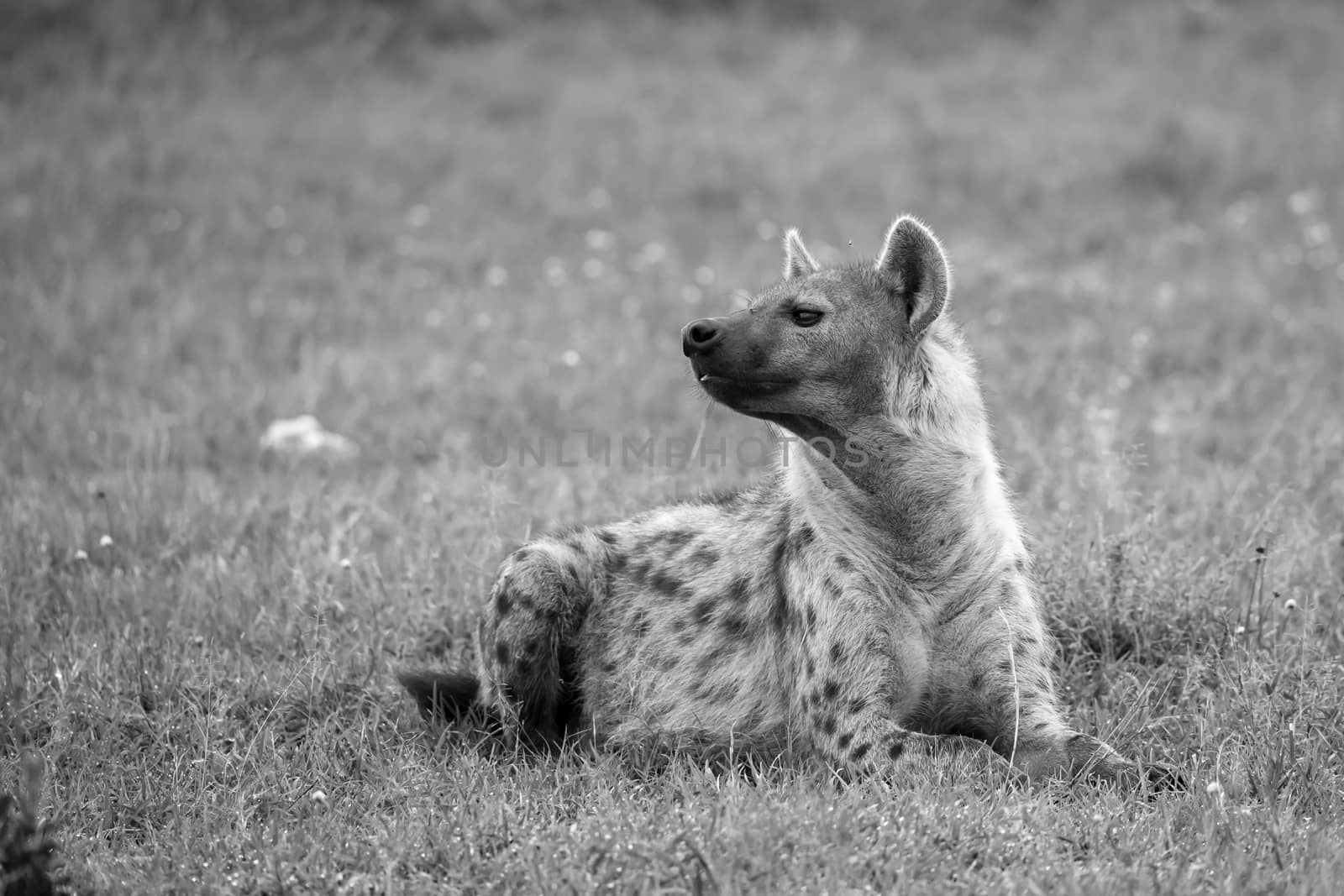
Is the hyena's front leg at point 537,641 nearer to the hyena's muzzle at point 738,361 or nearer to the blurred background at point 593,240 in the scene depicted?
the blurred background at point 593,240

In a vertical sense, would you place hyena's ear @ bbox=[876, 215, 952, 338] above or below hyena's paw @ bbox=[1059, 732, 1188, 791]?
above

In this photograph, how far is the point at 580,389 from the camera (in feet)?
25.8

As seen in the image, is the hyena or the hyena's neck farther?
the hyena's neck

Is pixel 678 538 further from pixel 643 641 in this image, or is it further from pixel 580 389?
pixel 580 389

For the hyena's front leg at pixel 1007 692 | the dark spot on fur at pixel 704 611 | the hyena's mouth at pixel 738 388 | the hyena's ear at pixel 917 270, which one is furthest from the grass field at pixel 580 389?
the hyena's ear at pixel 917 270

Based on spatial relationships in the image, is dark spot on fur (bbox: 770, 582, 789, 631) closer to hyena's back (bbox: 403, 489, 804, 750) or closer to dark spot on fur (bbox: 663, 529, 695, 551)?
hyena's back (bbox: 403, 489, 804, 750)

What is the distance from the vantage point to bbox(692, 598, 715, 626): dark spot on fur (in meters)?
4.80

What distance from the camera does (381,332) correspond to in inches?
351

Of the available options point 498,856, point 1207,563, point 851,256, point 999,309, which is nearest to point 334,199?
point 851,256

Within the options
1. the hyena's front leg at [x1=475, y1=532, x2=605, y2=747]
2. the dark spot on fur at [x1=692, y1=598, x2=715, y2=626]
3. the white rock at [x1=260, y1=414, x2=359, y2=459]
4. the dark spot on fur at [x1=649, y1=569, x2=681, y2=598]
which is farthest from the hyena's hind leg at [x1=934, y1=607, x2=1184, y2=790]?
the white rock at [x1=260, y1=414, x2=359, y2=459]

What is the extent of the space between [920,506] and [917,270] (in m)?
0.72

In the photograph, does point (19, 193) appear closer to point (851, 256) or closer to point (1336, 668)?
point (851, 256)

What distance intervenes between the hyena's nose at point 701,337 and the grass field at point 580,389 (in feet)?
2.91

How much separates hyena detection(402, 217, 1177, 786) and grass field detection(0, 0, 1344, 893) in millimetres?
272
